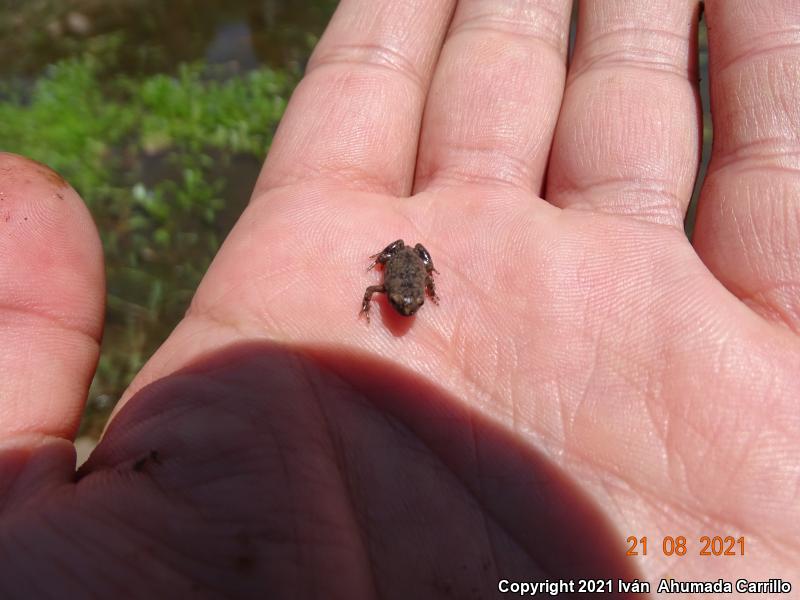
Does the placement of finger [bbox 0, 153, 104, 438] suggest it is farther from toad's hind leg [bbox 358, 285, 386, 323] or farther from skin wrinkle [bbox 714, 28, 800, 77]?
skin wrinkle [bbox 714, 28, 800, 77]

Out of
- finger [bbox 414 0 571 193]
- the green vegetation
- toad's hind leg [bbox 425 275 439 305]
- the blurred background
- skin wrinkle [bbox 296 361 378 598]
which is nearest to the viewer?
skin wrinkle [bbox 296 361 378 598]

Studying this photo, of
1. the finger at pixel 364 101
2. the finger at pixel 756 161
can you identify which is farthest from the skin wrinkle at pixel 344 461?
the finger at pixel 756 161

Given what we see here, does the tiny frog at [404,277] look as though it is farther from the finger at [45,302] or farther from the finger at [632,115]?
the finger at [45,302]

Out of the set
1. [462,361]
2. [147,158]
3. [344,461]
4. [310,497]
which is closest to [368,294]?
[462,361]

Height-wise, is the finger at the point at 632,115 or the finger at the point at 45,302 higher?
the finger at the point at 632,115

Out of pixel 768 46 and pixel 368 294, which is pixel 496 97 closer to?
pixel 768 46

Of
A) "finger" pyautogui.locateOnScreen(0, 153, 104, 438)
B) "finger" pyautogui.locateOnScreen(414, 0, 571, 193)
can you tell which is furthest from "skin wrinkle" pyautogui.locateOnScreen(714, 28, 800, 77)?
"finger" pyautogui.locateOnScreen(0, 153, 104, 438)
